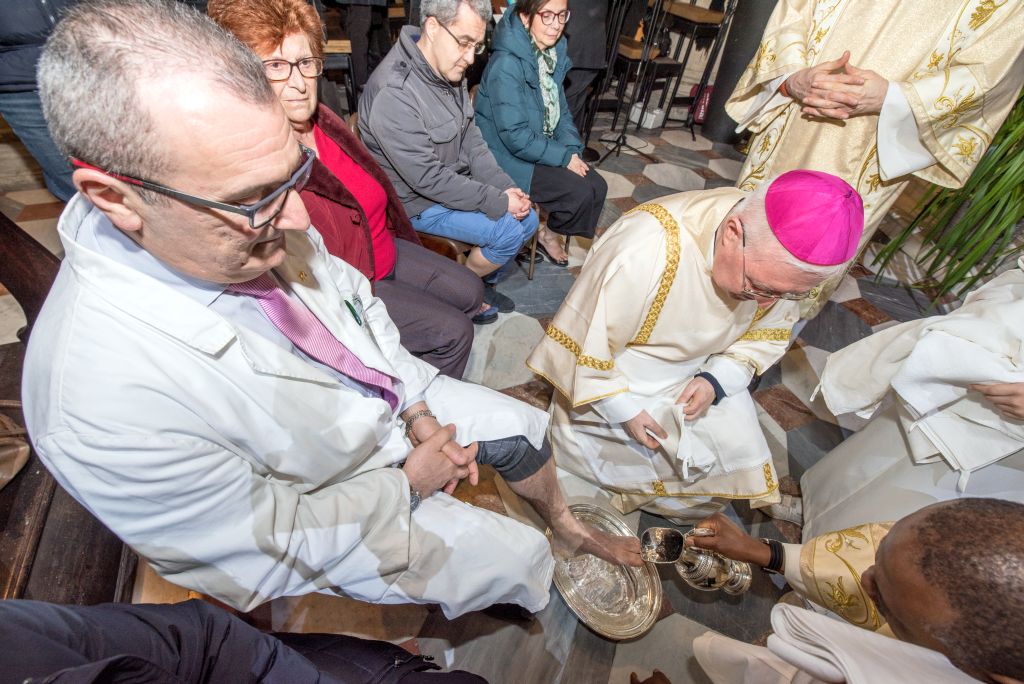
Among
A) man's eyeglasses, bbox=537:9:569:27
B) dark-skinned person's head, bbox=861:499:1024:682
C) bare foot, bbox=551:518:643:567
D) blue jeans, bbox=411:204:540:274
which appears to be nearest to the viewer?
dark-skinned person's head, bbox=861:499:1024:682

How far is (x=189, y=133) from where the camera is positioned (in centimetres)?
77

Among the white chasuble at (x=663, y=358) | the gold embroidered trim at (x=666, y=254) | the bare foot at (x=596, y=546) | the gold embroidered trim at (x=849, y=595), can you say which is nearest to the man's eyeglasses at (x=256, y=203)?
the white chasuble at (x=663, y=358)

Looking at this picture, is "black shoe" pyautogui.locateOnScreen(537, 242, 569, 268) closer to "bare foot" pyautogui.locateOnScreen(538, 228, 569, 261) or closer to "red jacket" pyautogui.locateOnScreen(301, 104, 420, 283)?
"bare foot" pyautogui.locateOnScreen(538, 228, 569, 261)

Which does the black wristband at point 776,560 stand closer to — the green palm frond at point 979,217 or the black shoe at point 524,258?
the black shoe at point 524,258

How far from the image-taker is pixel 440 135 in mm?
2520

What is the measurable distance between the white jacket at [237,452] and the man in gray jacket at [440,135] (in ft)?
3.97

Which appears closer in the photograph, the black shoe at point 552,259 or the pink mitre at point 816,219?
the pink mitre at point 816,219

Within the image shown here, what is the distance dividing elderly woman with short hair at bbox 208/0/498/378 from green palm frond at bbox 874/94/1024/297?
3.52 meters

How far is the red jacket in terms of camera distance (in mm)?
1735

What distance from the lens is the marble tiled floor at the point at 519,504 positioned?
5.69 ft

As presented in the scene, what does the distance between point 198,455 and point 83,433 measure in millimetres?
185

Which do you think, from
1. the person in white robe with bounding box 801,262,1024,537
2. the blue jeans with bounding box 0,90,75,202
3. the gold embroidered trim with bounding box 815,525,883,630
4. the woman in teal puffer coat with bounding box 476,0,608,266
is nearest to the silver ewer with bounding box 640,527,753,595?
the gold embroidered trim with bounding box 815,525,883,630

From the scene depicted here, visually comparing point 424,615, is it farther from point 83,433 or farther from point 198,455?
point 83,433

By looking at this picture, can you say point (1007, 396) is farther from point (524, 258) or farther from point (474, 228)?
point (524, 258)
